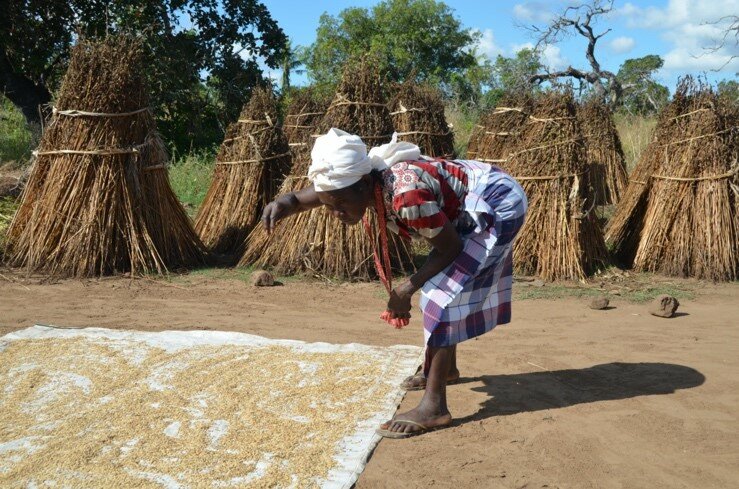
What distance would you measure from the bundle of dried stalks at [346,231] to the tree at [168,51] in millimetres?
4820

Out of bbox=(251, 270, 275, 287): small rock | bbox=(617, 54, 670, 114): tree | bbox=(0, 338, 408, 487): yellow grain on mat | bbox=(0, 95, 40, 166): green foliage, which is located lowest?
bbox=(0, 338, 408, 487): yellow grain on mat

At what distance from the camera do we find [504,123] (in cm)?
945

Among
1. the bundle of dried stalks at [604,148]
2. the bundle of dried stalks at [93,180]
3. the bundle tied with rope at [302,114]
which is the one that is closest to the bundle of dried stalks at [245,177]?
the bundle tied with rope at [302,114]

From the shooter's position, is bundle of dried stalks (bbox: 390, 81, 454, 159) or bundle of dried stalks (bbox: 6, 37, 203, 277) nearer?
bundle of dried stalks (bbox: 6, 37, 203, 277)

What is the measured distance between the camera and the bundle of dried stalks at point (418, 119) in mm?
8539

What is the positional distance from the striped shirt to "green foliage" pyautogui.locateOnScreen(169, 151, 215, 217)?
7005 millimetres

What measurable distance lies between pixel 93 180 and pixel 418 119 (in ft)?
13.3

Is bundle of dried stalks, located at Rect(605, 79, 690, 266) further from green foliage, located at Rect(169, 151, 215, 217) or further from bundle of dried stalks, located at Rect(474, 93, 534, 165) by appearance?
green foliage, located at Rect(169, 151, 215, 217)

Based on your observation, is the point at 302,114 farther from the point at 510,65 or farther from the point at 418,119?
the point at 510,65

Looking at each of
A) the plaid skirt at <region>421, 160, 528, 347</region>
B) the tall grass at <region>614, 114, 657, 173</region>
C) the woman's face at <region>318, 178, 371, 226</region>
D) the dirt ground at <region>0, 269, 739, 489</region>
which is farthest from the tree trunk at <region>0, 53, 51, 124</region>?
the plaid skirt at <region>421, 160, 528, 347</region>

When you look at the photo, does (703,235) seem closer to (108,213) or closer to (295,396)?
(295,396)

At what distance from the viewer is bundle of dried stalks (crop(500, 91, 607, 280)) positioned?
6.37m

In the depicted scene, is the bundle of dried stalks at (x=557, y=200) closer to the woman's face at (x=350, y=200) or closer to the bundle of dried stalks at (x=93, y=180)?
the bundle of dried stalks at (x=93, y=180)

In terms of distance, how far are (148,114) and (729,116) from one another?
5322mm
